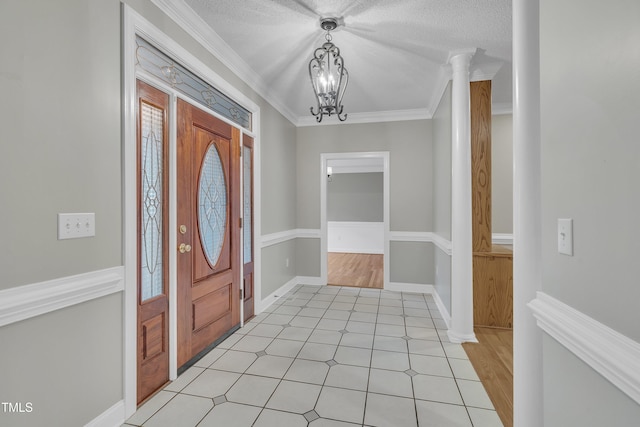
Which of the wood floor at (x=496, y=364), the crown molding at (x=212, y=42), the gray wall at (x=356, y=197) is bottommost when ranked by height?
the wood floor at (x=496, y=364)

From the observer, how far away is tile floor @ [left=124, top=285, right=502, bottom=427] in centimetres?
173

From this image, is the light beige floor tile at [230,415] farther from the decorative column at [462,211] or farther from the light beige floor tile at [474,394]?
the decorative column at [462,211]

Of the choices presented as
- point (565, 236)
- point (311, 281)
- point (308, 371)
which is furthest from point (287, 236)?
point (565, 236)

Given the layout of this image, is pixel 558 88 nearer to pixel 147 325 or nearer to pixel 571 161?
pixel 571 161

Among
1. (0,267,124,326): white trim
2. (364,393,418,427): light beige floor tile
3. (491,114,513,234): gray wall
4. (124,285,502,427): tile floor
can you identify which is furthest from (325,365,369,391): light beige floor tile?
(491,114,513,234): gray wall

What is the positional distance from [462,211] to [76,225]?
9.42 ft

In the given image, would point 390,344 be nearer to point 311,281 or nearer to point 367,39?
point 311,281

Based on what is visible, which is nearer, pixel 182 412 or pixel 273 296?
pixel 182 412

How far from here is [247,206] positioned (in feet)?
10.7

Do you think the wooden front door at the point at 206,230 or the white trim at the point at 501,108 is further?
the white trim at the point at 501,108

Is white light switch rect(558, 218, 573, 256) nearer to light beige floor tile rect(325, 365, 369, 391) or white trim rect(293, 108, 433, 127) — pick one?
light beige floor tile rect(325, 365, 369, 391)

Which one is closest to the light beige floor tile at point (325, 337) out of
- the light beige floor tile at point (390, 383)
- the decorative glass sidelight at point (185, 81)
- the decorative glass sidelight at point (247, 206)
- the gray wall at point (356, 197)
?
the light beige floor tile at point (390, 383)

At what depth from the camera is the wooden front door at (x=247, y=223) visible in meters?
3.19

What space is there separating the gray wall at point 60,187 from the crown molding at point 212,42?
0.29 meters
